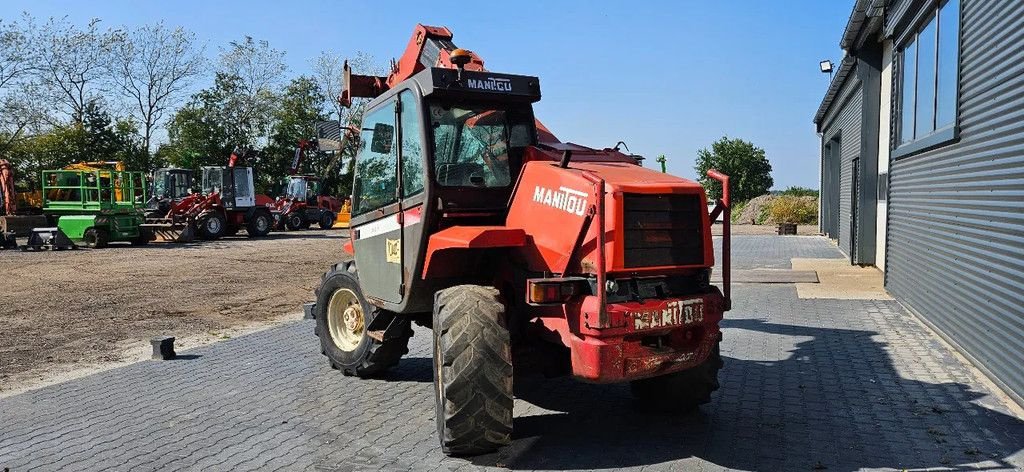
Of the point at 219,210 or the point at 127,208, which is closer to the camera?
the point at 127,208

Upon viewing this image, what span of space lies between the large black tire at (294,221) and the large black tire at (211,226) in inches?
284

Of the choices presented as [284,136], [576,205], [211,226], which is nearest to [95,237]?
[211,226]

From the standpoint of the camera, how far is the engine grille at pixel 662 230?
14.5 ft

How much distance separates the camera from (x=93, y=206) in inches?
901

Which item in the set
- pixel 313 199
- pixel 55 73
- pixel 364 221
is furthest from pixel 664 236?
pixel 55 73

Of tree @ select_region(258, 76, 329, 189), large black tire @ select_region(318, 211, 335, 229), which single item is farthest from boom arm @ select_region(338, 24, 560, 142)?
tree @ select_region(258, 76, 329, 189)

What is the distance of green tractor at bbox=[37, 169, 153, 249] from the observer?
74.5ft

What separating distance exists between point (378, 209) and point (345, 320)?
1.57 m

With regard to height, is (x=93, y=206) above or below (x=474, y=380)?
above

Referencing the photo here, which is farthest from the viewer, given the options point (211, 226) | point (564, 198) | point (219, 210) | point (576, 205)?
point (219, 210)

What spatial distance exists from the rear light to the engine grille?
34 cm

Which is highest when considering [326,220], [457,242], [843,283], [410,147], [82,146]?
[82,146]

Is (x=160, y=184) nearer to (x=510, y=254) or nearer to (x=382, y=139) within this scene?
(x=382, y=139)

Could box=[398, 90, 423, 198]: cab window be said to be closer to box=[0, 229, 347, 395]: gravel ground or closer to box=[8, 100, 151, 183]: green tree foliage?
box=[0, 229, 347, 395]: gravel ground
